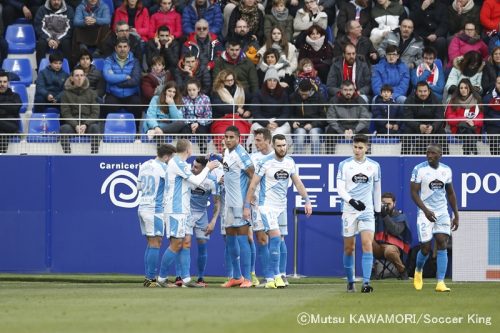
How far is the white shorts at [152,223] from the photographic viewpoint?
2184 centimetres

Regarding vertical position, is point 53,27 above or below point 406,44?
above

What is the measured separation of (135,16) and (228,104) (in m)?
3.72

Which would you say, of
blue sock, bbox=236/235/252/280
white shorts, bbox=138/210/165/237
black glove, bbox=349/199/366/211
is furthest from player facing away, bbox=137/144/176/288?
black glove, bbox=349/199/366/211

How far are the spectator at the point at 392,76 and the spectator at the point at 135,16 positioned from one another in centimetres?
511

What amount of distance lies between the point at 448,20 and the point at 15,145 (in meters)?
9.31

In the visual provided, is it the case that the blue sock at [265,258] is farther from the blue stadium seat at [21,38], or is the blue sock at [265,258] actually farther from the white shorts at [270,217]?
the blue stadium seat at [21,38]

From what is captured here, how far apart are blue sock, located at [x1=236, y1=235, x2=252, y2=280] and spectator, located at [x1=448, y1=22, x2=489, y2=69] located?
7.95m

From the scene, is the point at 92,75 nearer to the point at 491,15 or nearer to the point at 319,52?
the point at 319,52

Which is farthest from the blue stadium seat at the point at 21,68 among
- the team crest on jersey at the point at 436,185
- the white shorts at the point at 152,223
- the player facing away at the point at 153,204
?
the team crest on jersey at the point at 436,185

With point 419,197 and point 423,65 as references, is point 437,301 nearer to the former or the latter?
point 419,197

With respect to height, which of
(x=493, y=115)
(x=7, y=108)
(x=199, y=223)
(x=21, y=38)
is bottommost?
(x=199, y=223)

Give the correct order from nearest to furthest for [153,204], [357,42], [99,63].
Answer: [153,204] < [357,42] < [99,63]

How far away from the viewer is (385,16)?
28000 millimetres

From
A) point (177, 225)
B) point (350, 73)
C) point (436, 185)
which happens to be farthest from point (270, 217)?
point (350, 73)
